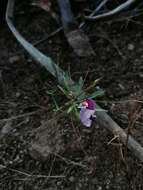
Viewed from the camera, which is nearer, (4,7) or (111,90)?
(111,90)

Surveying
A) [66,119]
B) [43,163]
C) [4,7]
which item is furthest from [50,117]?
[4,7]

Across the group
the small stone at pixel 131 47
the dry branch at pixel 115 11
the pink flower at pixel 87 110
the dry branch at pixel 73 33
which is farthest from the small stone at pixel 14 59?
the pink flower at pixel 87 110

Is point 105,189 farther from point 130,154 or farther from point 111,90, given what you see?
point 111,90

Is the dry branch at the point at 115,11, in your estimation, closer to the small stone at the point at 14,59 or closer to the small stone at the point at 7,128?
the small stone at the point at 14,59

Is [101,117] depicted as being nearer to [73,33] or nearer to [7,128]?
[7,128]

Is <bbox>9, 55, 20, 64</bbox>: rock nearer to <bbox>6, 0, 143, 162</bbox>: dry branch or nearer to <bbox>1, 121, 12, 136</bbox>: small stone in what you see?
<bbox>6, 0, 143, 162</bbox>: dry branch

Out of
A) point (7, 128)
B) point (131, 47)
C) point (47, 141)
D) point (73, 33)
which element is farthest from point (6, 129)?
point (131, 47)

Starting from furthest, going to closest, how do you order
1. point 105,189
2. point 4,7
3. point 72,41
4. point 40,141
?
1. point 4,7
2. point 72,41
3. point 40,141
4. point 105,189

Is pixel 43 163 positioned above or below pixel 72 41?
below
